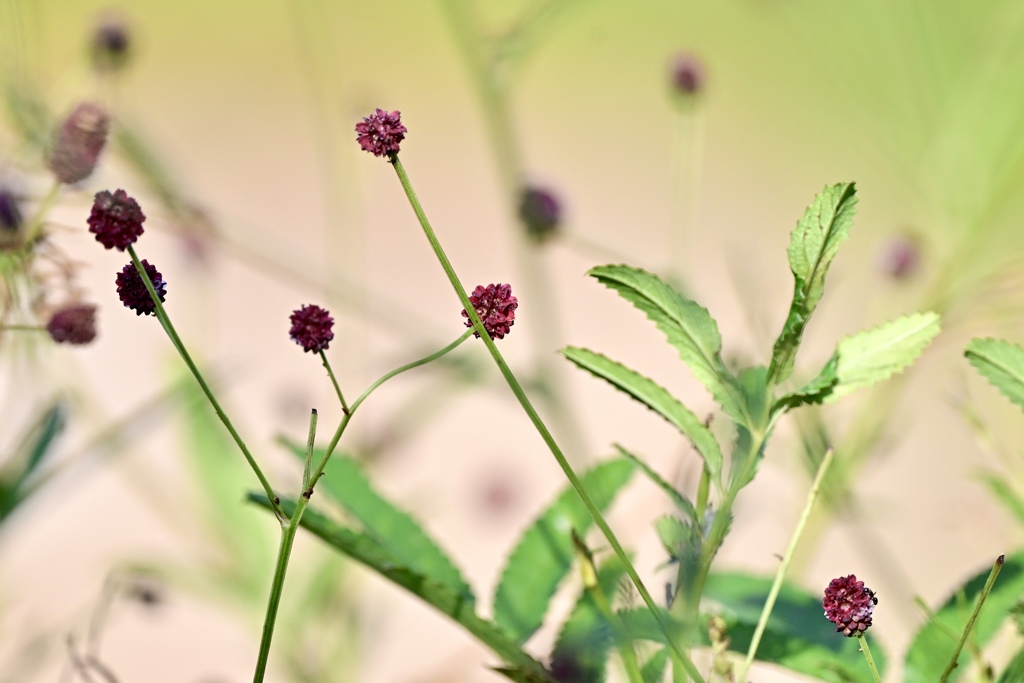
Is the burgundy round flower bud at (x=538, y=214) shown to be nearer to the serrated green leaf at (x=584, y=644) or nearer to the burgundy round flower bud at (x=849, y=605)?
the serrated green leaf at (x=584, y=644)

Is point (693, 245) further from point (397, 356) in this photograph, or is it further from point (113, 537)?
point (397, 356)

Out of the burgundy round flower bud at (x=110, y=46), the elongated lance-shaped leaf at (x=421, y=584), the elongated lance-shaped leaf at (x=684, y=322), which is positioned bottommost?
the elongated lance-shaped leaf at (x=421, y=584)

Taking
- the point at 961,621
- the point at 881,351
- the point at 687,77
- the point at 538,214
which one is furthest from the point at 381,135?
the point at 687,77

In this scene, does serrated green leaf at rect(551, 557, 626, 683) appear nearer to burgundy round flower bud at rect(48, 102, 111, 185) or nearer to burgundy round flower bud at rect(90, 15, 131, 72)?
burgundy round flower bud at rect(48, 102, 111, 185)

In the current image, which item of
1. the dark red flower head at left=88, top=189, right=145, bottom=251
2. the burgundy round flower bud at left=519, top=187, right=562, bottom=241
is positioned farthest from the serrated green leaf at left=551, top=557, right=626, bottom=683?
the burgundy round flower bud at left=519, top=187, right=562, bottom=241

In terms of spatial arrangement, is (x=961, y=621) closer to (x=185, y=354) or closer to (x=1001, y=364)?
(x=1001, y=364)

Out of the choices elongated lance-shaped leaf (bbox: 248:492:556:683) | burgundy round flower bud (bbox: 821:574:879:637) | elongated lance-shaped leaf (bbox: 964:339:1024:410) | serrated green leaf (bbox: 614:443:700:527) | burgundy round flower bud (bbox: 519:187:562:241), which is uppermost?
burgundy round flower bud (bbox: 519:187:562:241)

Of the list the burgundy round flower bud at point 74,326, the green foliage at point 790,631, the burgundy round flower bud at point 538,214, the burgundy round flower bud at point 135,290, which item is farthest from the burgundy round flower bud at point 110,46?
the green foliage at point 790,631
